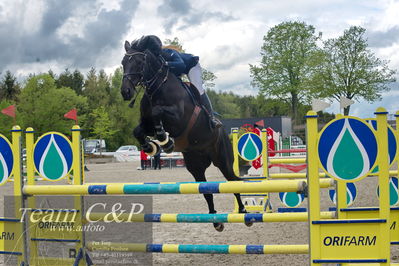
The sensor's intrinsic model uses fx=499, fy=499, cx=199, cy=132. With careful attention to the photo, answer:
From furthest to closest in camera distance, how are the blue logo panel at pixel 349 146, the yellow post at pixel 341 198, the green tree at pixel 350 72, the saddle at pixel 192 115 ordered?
the green tree at pixel 350 72
the saddle at pixel 192 115
the yellow post at pixel 341 198
the blue logo panel at pixel 349 146

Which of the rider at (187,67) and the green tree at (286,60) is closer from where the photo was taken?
the rider at (187,67)

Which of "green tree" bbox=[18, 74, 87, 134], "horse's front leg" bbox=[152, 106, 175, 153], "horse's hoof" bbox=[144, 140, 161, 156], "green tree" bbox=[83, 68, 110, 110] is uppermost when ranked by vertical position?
"green tree" bbox=[83, 68, 110, 110]

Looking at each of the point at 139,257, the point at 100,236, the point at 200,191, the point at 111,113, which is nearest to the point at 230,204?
the point at 100,236

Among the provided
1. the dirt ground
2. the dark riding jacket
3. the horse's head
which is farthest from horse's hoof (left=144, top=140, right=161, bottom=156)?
the dirt ground

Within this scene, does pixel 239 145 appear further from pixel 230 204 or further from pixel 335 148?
pixel 335 148

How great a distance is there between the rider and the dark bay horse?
94mm

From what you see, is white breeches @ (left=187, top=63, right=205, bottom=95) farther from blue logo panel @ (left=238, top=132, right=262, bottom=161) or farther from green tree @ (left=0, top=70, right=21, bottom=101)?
green tree @ (left=0, top=70, right=21, bottom=101)

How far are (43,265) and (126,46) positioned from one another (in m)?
2.09

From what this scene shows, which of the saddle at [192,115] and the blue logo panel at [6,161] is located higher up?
the saddle at [192,115]

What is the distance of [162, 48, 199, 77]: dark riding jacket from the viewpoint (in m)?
4.81

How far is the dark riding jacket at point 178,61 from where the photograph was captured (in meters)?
4.81

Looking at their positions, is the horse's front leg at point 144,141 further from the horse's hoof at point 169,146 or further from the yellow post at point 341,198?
the yellow post at point 341,198

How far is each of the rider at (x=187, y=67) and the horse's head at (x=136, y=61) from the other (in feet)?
0.62

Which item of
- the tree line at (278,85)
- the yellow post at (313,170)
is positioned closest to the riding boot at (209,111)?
the yellow post at (313,170)
